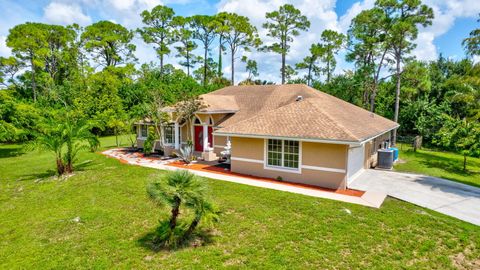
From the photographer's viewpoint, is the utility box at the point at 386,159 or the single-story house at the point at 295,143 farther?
the utility box at the point at 386,159

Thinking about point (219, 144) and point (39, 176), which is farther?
point (219, 144)

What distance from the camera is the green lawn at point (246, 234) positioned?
265 inches

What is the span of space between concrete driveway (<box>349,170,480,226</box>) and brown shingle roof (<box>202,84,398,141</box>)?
2.28m

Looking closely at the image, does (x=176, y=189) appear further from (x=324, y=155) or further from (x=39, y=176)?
(x=39, y=176)

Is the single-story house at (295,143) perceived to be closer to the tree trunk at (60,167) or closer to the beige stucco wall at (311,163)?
the beige stucco wall at (311,163)

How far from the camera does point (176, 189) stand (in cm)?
681

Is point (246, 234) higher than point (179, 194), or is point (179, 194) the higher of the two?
point (179, 194)

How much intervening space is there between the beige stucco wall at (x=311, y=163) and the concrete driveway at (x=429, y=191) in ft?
4.00

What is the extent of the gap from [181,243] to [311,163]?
744 cm

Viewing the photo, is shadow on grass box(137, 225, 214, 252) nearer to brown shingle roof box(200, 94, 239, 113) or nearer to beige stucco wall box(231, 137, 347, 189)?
beige stucco wall box(231, 137, 347, 189)

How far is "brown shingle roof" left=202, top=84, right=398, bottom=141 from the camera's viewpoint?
1282cm

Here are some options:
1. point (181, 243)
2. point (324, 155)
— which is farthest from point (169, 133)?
point (181, 243)

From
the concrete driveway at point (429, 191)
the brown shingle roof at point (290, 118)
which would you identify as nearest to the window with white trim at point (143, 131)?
the brown shingle roof at point (290, 118)

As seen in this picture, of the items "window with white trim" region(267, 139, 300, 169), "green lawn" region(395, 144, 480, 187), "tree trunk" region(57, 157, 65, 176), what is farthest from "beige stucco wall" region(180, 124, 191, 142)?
"green lawn" region(395, 144, 480, 187)
